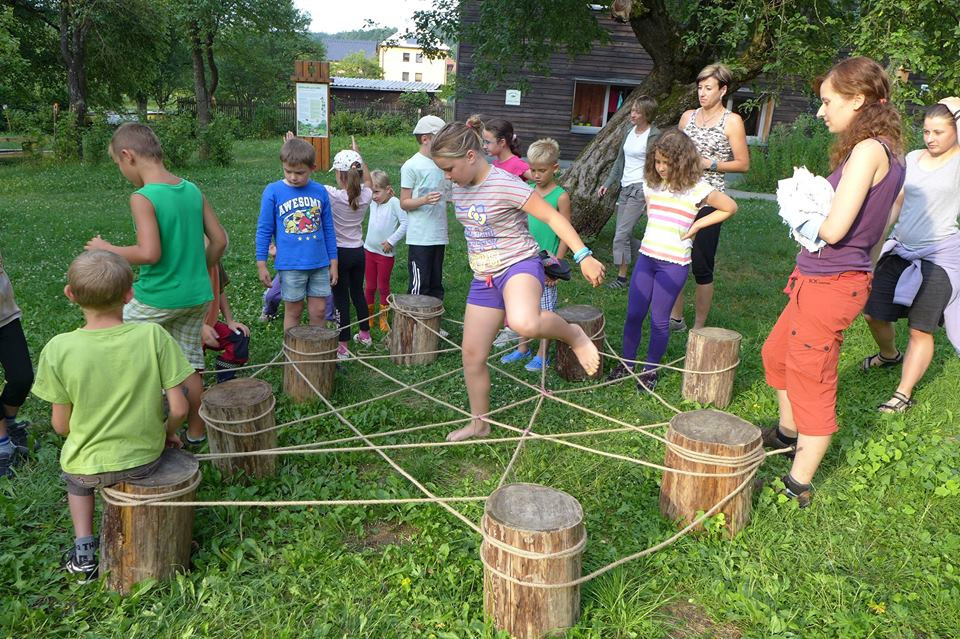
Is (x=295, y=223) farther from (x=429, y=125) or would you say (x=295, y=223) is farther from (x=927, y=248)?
(x=927, y=248)

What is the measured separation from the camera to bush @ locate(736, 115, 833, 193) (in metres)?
14.9

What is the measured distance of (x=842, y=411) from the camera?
4430 millimetres

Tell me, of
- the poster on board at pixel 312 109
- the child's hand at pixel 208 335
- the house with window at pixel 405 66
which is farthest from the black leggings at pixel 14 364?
the house with window at pixel 405 66

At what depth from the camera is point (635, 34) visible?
8.30 metres

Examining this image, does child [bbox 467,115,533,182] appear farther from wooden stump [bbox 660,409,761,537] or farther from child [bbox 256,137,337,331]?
wooden stump [bbox 660,409,761,537]

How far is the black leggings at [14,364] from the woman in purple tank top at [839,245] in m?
3.69

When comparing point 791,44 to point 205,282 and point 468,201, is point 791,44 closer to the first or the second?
point 468,201

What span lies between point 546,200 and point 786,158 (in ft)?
40.6

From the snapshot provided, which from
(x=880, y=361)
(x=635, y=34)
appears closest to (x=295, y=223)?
(x=880, y=361)

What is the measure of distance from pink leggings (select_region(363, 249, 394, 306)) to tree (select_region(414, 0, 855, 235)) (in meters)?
3.46

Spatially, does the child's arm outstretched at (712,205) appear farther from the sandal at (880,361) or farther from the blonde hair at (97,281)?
the blonde hair at (97,281)

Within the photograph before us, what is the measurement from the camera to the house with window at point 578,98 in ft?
63.5

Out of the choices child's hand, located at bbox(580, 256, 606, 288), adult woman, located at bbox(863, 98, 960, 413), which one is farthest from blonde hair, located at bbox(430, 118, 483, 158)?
adult woman, located at bbox(863, 98, 960, 413)

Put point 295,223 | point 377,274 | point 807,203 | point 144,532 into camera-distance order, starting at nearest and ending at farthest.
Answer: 1. point 144,532
2. point 807,203
3. point 295,223
4. point 377,274
